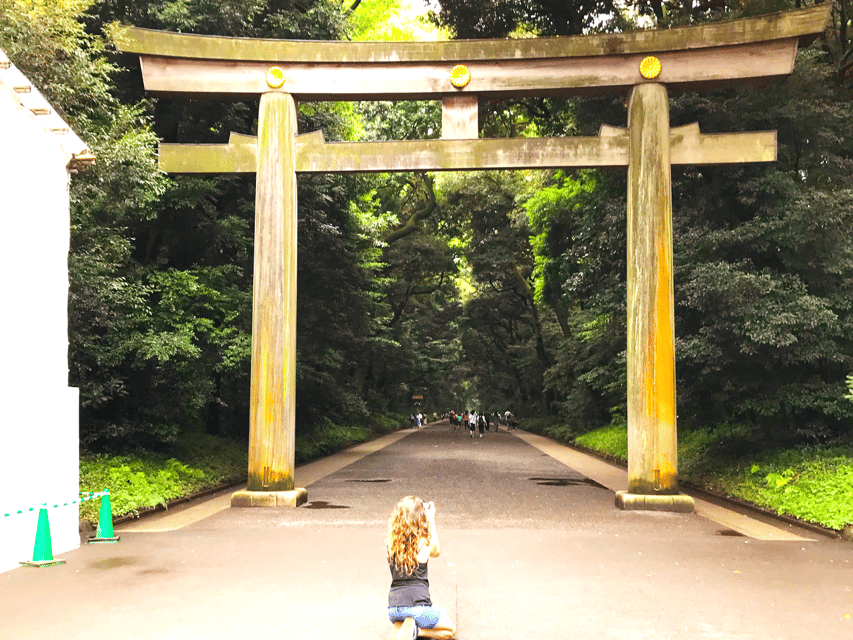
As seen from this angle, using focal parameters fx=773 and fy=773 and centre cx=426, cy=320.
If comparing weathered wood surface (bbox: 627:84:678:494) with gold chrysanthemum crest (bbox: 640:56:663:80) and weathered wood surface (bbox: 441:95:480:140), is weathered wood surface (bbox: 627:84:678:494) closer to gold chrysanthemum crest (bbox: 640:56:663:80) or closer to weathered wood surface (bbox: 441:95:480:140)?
gold chrysanthemum crest (bbox: 640:56:663:80)

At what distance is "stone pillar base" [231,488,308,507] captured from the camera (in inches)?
478

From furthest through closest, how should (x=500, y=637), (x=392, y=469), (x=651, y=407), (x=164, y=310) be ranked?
1. (x=392, y=469)
2. (x=164, y=310)
3. (x=651, y=407)
4. (x=500, y=637)

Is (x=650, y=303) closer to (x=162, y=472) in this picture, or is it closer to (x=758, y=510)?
(x=758, y=510)

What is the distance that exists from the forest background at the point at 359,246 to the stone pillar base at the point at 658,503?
5.83ft

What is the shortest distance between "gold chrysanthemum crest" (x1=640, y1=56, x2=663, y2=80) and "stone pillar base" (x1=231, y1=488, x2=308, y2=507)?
8.84 metres

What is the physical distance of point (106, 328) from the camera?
1395cm

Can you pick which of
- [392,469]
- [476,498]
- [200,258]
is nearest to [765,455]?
[476,498]

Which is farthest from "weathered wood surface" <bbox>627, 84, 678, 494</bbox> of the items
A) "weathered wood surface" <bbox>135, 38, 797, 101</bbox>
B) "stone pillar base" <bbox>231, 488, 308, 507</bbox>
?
"stone pillar base" <bbox>231, 488, 308, 507</bbox>

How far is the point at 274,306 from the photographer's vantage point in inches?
499

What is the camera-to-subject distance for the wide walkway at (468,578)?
5793 millimetres

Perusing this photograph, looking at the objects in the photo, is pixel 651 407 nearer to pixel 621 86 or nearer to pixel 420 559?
pixel 621 86

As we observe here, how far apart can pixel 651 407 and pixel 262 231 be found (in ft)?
22.6

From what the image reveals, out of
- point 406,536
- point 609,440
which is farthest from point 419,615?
point 609,440

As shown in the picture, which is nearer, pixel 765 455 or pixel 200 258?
pixel 765 455
